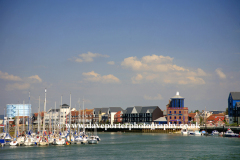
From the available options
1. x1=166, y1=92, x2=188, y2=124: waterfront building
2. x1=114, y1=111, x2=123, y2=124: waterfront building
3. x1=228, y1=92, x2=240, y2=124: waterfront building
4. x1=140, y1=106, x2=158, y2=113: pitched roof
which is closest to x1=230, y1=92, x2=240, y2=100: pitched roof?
x1=228, y1=92, x2=240, y2=124: waterfront building

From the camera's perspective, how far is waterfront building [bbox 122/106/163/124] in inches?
7077

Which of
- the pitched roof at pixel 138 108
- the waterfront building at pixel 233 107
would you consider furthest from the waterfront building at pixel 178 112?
the pitched roof at pixel 138 108

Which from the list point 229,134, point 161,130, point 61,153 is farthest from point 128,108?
point 61,153

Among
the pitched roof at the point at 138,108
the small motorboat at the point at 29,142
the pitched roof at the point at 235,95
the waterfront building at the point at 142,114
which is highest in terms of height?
the pitched roof at the point at 235,95

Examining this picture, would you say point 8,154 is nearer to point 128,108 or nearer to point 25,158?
point 25,158

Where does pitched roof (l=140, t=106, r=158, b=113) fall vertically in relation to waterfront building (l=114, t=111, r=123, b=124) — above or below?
above

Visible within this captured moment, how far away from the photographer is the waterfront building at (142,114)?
590 ft

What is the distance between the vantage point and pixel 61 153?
6931cm

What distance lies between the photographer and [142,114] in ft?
598

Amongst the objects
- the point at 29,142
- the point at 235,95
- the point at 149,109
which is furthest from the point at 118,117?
the point at 29,142

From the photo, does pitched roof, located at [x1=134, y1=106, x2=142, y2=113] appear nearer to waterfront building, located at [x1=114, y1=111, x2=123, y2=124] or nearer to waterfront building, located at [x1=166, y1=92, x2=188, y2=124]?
waterfront building, located at [x1=114, y1=111, x2=123, y2=124]

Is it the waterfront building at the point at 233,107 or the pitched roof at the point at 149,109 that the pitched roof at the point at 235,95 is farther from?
the pitched roof at the point at 149,109

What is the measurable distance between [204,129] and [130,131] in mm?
36803

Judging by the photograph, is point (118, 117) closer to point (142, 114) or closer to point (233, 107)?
point (142, 114)
